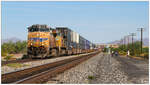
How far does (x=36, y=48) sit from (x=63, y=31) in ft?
37.7

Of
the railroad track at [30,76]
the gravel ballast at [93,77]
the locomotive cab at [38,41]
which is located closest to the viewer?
the railroad track at [30,76]

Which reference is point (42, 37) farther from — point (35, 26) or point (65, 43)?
point (65, 43)

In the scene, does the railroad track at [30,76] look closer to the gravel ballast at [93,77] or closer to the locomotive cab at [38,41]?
the gravel ballast at [93,77]

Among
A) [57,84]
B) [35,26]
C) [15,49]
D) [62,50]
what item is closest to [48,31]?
[35,26]

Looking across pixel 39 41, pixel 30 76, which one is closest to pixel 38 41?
pixel 39 41

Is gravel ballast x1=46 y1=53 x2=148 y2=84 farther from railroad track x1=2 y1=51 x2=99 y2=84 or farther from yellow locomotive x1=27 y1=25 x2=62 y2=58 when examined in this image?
yellow locomotive x1=27 y1=25 x2=62 y2=58

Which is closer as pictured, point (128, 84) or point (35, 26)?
point (128, 84)

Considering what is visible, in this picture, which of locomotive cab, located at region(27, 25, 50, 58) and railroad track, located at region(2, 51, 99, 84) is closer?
railroad track, located at region(2, 51, 99, 84)

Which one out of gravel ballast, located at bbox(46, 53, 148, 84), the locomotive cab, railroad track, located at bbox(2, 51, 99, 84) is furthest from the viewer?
the locomotive cab

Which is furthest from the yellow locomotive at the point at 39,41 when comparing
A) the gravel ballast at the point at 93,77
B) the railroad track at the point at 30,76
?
the railroad track at the point at 30,76

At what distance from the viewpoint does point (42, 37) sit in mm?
27766

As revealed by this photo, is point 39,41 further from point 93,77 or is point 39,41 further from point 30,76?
point 93,77

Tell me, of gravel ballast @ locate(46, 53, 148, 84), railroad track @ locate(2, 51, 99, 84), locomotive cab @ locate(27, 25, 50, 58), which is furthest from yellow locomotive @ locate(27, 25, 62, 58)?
railroad track @ locate(2, 51, 99, 84)

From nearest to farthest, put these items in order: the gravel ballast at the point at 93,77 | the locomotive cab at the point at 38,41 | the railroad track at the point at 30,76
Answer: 1. the railroad track at the point at 30,76
2. the gravel ballast at the point at 93,77
3. the locomotive cab at the point at 38,41
